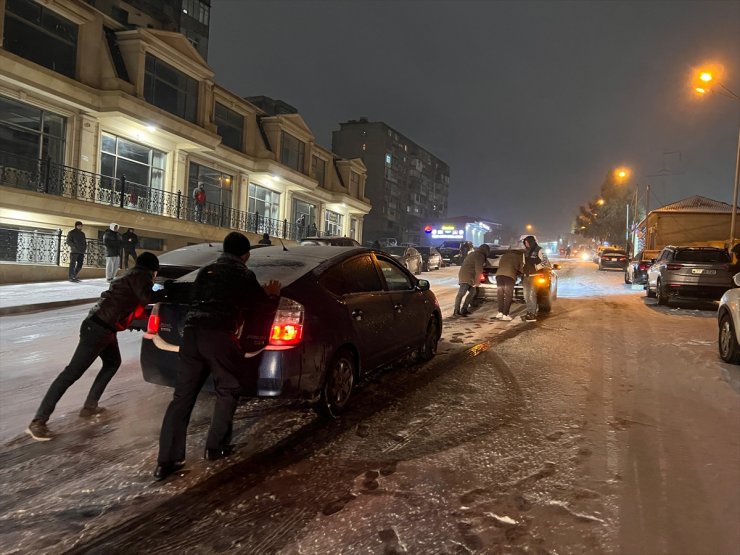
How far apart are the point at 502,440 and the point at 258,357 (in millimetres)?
2113

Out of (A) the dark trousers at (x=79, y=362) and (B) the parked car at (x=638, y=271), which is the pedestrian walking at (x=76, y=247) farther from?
(B) the parked car at (x=638, y=271)

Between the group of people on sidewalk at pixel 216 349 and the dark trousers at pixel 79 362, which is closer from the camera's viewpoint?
the group of people on sidewalk at pixel 216 349

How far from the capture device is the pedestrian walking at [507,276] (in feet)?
35.1

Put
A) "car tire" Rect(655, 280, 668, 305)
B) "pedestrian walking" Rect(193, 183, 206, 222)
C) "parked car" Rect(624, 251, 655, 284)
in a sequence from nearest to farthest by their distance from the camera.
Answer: "car tire" Rect(655, 280, 668, 305) → "parked car" Rect(624, 251, 655, 284) → "pedestrian walking" Rect(193, 183, 206, 222)

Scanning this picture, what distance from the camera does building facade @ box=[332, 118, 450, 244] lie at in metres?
80.1

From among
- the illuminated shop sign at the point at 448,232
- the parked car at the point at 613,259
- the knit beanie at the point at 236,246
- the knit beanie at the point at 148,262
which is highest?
the illuminated shop sign at the point at 448,232

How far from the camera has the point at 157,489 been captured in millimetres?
3328

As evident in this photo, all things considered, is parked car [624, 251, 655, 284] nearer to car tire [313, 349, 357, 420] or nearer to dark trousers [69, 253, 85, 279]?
car tire [313, 349, 357, 420]

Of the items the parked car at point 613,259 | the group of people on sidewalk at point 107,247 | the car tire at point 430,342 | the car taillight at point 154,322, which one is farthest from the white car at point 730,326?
the parked car at point 613,259

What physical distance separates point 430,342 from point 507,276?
170 inches

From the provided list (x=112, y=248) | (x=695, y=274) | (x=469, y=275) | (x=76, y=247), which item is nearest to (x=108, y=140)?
(x=76, y=247)

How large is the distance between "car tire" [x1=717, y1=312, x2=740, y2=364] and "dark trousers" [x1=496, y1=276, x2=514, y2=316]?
404 centimetres

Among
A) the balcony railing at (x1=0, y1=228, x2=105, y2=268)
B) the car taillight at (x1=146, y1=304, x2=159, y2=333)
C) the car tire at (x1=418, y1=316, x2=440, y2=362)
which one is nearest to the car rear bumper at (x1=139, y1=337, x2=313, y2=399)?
A: the car taillight at (x1=146, y1=304, x2=159, y2=333)


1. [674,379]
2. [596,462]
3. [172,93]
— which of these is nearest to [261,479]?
[596,462]
